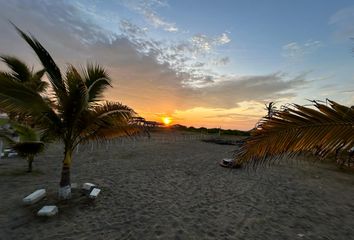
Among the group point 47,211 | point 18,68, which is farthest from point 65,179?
point 18,68

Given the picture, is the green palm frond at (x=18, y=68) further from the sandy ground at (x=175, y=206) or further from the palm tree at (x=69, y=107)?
the palm tree at (x=69, y=107)

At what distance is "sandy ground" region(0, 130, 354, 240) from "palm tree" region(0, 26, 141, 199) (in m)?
1.47

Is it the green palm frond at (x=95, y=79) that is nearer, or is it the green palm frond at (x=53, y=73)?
the green palm frond at (x=53, y=73)

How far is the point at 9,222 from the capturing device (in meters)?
5.02

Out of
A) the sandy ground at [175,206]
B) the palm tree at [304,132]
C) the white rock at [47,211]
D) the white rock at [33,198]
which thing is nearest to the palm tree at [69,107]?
the white rock at [33,198]

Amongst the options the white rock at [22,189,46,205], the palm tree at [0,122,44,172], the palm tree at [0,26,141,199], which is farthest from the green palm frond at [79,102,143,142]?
the palm tree at [0,122,44,172]

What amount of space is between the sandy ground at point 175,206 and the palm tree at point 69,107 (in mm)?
1475

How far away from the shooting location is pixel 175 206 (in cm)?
666

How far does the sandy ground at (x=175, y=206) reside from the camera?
5.07 m

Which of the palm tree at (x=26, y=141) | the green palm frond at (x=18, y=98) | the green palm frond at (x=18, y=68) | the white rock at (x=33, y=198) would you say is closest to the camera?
the green palm frond at (x=18, y=98)

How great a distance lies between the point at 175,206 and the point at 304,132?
5.47 metres

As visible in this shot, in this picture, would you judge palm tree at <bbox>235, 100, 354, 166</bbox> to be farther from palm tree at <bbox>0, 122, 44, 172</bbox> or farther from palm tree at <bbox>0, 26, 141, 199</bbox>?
palm tree at <bbox>0, 122, 44, 172</bbox>

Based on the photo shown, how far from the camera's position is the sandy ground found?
200 inches

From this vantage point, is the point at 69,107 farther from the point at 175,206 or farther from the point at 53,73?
the point at 175,206
